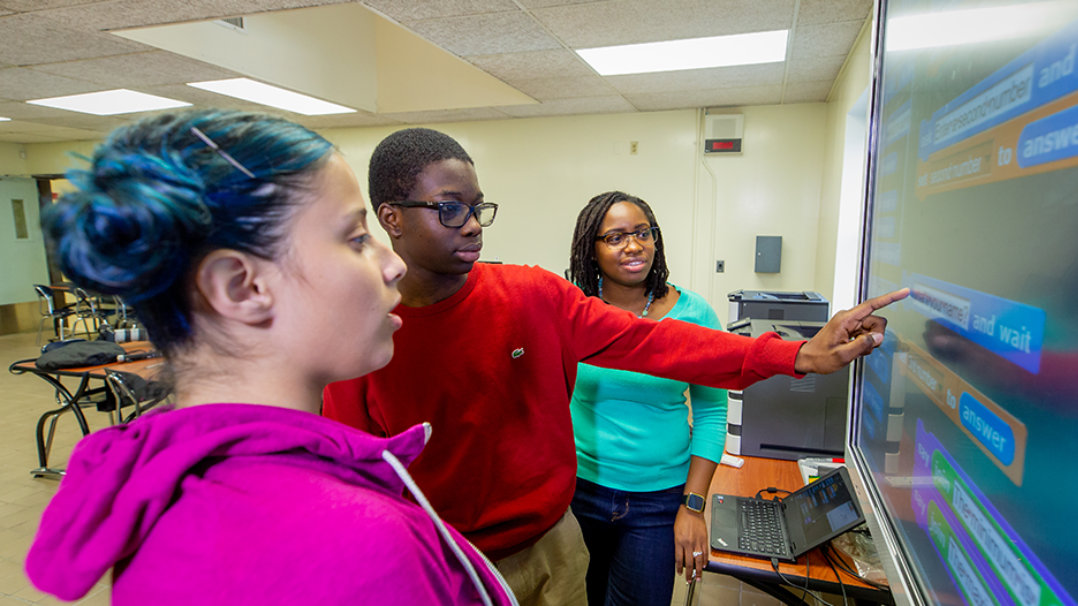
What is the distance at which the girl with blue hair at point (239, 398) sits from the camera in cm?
44

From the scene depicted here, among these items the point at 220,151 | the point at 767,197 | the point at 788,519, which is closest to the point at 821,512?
the point at 788,519

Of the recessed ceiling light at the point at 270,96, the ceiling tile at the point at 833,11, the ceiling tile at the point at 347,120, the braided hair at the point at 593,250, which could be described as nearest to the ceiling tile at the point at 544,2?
the ceiling tile at the point at 833,11

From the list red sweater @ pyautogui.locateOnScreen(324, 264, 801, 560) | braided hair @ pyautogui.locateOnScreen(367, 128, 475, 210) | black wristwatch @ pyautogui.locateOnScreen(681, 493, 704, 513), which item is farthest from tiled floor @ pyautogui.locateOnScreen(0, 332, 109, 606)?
black wristwatch @ pyautogui.locateOnScreen(681, 493, 704, 513)

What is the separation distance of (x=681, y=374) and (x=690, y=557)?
556mm

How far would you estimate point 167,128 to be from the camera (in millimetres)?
519

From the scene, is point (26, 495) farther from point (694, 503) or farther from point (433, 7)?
point (694, 503)

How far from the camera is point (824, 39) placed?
3.31m

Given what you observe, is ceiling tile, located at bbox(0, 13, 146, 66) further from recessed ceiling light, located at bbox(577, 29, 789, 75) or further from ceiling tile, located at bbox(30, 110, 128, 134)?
recessed ceiling light, located at bbox(577, 29, 789, 75)

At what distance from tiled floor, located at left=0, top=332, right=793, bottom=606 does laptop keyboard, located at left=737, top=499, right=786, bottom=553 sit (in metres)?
1.08

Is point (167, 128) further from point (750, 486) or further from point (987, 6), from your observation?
point (750, 486)

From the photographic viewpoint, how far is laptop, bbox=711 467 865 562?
1265mm

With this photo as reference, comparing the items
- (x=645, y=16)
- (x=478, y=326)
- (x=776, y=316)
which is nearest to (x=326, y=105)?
(x=645, y=16)

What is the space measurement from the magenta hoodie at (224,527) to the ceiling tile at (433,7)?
9.01ft

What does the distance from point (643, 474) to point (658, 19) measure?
8.09ft
